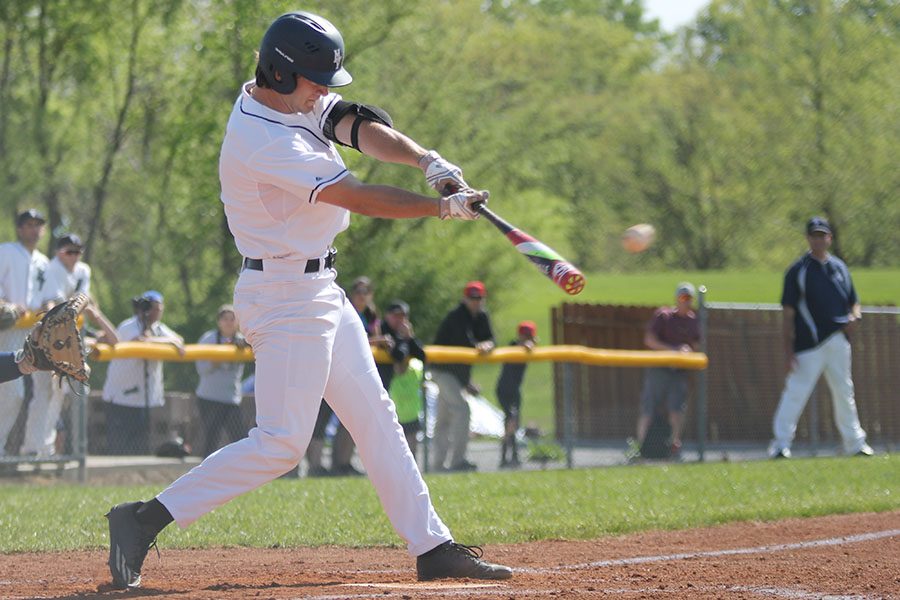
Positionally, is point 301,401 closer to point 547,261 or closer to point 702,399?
point 547,261

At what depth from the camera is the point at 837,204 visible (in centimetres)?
3781

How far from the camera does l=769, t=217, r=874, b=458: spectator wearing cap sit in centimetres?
1278

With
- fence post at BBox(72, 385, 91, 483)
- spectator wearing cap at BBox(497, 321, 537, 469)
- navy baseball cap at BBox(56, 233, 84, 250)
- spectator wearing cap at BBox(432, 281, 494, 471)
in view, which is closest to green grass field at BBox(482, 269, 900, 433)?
spectator wearing cap at BBox(497, 321, 537, 469)

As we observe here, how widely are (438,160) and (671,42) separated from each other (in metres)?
57.0

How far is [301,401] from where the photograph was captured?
5.45m

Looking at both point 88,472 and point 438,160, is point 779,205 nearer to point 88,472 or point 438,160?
point 88,472

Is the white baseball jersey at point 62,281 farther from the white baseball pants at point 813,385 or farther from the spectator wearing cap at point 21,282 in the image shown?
the white baseball pants at point 813,385

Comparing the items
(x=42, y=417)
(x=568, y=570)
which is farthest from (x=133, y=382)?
(x=568, y=570)

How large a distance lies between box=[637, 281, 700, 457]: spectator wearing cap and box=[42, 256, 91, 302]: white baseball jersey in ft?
19.5

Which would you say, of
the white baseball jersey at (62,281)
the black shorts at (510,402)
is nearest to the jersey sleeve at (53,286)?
the white baseball jersey at (62,281)

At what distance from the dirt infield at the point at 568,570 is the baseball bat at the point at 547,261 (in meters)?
1.21

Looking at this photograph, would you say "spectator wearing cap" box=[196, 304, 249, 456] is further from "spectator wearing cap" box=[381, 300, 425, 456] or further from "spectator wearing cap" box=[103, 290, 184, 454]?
"spectator wearing cap" box=[381, 300, 425, 456]

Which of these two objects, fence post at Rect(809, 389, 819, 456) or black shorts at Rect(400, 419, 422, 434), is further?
fence post at Rect(809, 389, 819, 456)

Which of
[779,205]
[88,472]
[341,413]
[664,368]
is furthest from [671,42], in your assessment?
[341,413]
